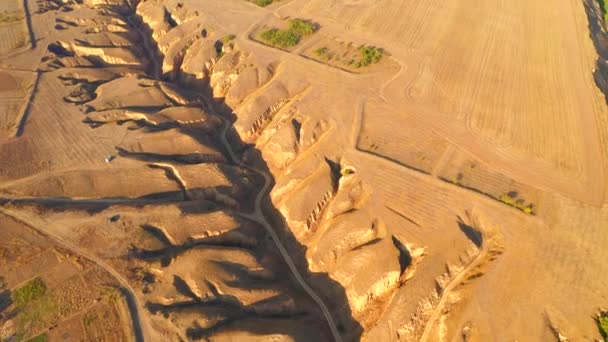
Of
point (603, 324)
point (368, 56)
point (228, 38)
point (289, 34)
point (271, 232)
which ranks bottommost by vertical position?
point (271, 232)

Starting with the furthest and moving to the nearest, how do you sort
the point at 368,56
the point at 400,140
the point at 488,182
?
the point at 368,56
the point at 400,140
the point at 488,182

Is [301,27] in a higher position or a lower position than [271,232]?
higher

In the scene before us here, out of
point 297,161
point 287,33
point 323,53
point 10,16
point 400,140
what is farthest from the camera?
point 10,16

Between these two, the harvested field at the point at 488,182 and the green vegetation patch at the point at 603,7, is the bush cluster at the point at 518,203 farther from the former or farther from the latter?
the green vegetation patch at the point at 603,7

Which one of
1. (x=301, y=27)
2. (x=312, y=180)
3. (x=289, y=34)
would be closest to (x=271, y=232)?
(x=312, y=180)

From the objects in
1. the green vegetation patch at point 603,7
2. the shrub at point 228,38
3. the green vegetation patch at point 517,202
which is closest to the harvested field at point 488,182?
the green vegetation patch at point 517,202

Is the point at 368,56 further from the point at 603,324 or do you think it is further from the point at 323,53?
the point at 603,324

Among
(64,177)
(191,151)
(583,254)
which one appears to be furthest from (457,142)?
(64,177)
